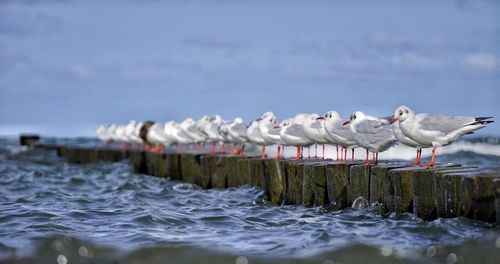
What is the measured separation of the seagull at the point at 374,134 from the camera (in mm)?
11734

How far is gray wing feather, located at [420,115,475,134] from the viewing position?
10406 millimetres

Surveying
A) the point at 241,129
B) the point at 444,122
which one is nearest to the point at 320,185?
the point at 444,122

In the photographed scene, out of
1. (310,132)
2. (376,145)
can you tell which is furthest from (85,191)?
(376,145)

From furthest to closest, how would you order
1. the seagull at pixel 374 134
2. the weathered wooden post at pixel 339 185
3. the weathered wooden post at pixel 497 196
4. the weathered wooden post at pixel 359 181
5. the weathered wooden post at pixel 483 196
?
the seagull at pixel 374 134, the weathered wooden post at pixel 339 185, the weathered wooden post at pixel 359 181, the weathered wooden post at pixel 483 196, the weathered wooden post at pixel 497 196

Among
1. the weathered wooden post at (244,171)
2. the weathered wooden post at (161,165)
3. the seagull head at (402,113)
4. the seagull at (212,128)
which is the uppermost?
the seagull head at (402,113)

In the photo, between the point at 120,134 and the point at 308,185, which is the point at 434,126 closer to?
the point at 308,185

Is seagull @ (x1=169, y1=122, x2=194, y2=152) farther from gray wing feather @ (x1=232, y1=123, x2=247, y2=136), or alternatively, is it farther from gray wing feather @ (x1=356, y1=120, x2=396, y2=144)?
gray wing feather @ (x1=356, y1=120, x2=396, y2=144)

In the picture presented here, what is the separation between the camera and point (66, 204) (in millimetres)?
13164

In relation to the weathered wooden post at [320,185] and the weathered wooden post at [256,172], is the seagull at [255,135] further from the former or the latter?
the weathered wooden post at [320,185]

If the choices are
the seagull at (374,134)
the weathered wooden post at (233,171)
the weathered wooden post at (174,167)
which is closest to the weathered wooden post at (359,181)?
the seagull at (374,134)

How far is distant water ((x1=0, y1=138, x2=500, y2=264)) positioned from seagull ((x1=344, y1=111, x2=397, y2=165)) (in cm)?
119

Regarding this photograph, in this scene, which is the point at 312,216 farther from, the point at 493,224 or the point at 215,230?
the point at 493,224

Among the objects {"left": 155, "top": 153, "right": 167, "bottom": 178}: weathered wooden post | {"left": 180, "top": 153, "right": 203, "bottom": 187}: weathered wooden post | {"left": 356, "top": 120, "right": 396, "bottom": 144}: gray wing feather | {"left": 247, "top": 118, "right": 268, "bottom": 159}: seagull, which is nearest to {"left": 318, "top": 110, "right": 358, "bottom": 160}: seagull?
{"left": 356, "top": 120, "right": 396, "bottom": 144}: gray wing feather

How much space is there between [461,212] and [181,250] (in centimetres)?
282
